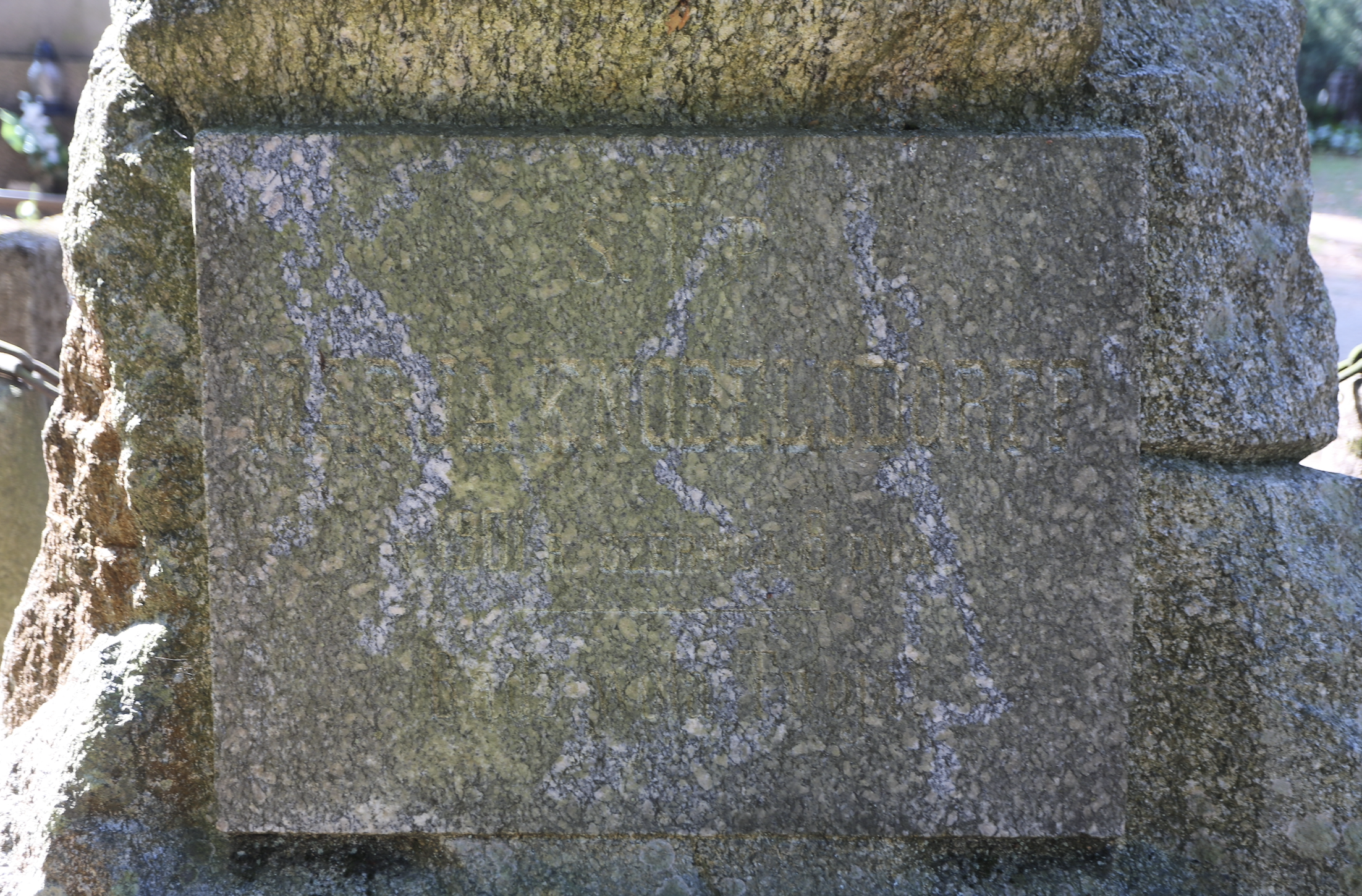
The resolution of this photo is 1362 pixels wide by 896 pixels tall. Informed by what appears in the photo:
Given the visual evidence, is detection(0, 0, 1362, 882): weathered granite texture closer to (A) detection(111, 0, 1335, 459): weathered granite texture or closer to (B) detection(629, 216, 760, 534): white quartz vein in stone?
(A) detection(111, 0, 1335, 459): weathered granite texture

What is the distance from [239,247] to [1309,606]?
1.65m

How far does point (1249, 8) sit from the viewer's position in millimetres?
1644

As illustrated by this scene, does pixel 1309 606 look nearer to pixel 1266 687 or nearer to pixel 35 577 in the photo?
pixel 1266 687

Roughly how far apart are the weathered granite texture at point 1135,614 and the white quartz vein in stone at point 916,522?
206 millimetres

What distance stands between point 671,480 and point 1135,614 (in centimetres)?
76

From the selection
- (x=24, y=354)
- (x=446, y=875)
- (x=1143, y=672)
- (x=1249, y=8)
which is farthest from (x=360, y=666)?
(x=1249, y=8)

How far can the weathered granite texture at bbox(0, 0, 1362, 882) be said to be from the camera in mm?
1482

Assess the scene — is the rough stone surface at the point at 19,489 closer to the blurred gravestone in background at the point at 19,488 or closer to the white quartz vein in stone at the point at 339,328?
the blurred gravestone in background at the point at 19,488

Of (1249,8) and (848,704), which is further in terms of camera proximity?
(1249,8)

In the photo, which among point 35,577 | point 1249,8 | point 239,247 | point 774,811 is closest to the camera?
point 239,247

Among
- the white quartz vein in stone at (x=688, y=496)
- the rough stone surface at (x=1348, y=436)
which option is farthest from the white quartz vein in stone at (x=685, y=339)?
the rough stone surface at (x=1348, y=436)

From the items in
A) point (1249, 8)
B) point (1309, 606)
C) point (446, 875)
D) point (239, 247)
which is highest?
point (1249, 8)

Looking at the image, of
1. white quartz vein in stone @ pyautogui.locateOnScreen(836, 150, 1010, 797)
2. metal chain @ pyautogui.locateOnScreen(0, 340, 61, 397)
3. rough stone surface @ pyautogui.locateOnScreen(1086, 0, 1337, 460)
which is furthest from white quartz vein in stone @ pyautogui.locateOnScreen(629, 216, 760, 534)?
metal chain @ pyautogui.locateOnScreen(0, 340, 61, 397)

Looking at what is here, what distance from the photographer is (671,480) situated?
1.44m
